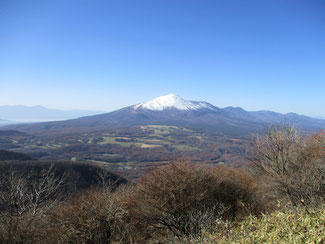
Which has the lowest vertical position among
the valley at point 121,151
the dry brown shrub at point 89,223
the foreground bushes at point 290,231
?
the valley at point 121,151

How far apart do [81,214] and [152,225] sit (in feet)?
14.1

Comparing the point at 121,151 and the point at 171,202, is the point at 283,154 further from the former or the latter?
the point at 121,151

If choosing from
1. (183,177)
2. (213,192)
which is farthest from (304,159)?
(183,177)

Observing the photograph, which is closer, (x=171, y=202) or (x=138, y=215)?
(x=171, y=202)

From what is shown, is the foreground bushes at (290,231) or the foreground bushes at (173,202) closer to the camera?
the foreground bushes at (290,231)

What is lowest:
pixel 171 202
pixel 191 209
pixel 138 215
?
pixel 138 215

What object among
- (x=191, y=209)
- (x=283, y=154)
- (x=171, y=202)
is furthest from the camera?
(x=283, y=154)

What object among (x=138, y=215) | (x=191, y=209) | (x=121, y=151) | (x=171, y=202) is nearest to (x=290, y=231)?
(x=191, y=209)

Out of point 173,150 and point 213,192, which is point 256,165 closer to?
point 213,192

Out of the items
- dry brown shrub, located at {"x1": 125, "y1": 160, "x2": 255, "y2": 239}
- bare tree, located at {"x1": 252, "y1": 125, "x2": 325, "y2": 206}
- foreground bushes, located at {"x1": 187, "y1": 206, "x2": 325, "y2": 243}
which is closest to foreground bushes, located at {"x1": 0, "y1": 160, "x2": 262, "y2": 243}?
dry brown shrub, located at {"x1": 125, "y1": 160, "x2": 255, "y2": 239}

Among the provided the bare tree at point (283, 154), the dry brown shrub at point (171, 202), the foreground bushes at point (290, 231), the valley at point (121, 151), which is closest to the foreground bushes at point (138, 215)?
the dry brown shrub at point (171, 202)

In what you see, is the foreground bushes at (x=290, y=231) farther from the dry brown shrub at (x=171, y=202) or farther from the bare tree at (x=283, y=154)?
the bare tree at (x=283, y=154)

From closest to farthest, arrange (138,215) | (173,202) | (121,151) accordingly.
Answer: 1. (173,202)
2. (138,215)
3. (121,151)

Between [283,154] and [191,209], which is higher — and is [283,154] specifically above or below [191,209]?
above
